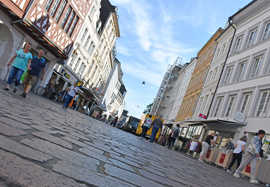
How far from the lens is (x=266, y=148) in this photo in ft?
59.2

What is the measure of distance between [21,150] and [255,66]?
970 inches

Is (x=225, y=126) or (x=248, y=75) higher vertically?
(x=248, y=75)

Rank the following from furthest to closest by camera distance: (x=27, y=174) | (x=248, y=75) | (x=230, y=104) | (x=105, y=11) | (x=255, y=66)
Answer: (x=105, y=11) < (x=230, y=104) < (x=248, y=75) < (x=255, y=66) < (x=27, y=174)

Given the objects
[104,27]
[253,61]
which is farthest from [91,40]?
[253,61]

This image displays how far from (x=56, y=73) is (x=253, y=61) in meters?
18.3

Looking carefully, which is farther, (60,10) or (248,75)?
(248,75)

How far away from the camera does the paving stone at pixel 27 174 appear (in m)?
1.75

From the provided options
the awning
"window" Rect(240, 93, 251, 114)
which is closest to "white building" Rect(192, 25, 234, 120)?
the awning

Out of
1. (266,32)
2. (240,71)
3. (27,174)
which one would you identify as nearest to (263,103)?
(266,32)

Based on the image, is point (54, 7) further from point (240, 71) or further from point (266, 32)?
point (240, 71)

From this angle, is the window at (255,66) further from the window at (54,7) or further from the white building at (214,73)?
the window at (54,7)

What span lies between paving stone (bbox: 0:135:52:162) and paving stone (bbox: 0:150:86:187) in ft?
0.52

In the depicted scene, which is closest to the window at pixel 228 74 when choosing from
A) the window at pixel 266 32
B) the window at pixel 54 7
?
the window at pixel 266 32

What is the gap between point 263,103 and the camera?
20688 millimetres
